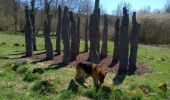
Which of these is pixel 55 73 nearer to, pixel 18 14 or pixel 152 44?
pixel 152 44

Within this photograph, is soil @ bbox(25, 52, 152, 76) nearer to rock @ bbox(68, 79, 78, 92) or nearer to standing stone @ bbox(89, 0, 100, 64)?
standing stone @ bbox(89, 0, 100, 64)

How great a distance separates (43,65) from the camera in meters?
19.7

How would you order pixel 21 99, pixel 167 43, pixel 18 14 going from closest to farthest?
pixel 21 99 → pixel 167 43 → pixel 18 14

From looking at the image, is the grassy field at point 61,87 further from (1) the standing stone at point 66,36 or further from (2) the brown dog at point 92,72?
(1) the standing stone at point 66,36

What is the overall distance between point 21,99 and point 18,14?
5465 cm

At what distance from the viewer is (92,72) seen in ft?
45.9

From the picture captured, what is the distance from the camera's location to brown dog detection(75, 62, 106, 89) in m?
13.6

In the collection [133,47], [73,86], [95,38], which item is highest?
[95,38]

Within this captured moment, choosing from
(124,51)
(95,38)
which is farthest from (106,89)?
(95,38)

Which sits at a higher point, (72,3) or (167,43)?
(72,3)

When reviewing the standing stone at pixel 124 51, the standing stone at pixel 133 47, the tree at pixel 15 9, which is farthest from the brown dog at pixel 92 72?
the tree at pixel 15 9

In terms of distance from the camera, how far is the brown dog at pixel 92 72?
13.6 meters

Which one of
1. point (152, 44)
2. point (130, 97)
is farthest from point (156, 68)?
→ point (152, 44)

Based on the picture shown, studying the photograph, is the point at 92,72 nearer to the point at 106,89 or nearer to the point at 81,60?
the point at 106,89
